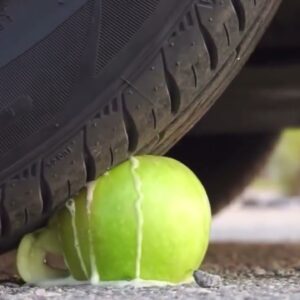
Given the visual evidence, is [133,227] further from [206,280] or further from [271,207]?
[271,207]

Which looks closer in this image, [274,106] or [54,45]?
[54,45]

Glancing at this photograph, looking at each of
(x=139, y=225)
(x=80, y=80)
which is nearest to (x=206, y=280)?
(x=139, y=225)

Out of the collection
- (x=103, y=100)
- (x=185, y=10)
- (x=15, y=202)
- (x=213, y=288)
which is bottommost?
(x=213, y=288)

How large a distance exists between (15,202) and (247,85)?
97 centimetres

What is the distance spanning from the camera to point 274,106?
2.27m

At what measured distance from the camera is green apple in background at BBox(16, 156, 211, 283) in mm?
1370

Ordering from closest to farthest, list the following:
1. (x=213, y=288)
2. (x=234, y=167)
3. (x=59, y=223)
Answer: (x=213, y=288) → (x=59, y=223) → (x=234, y=167)

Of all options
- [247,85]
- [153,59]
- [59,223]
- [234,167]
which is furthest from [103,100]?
[234,167]

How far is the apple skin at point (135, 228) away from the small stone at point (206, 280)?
A: 0.6 inches

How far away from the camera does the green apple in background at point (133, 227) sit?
4.50ft

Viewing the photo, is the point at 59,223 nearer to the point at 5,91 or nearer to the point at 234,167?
the point at 5,91

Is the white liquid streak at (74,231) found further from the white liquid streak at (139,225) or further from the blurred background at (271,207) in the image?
the blurred background at (271,207)

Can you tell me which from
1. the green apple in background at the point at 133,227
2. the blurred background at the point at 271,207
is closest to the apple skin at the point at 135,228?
the green apple in background at the point at 133,227

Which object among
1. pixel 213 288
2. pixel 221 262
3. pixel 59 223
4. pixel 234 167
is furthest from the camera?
pixel 234 167
